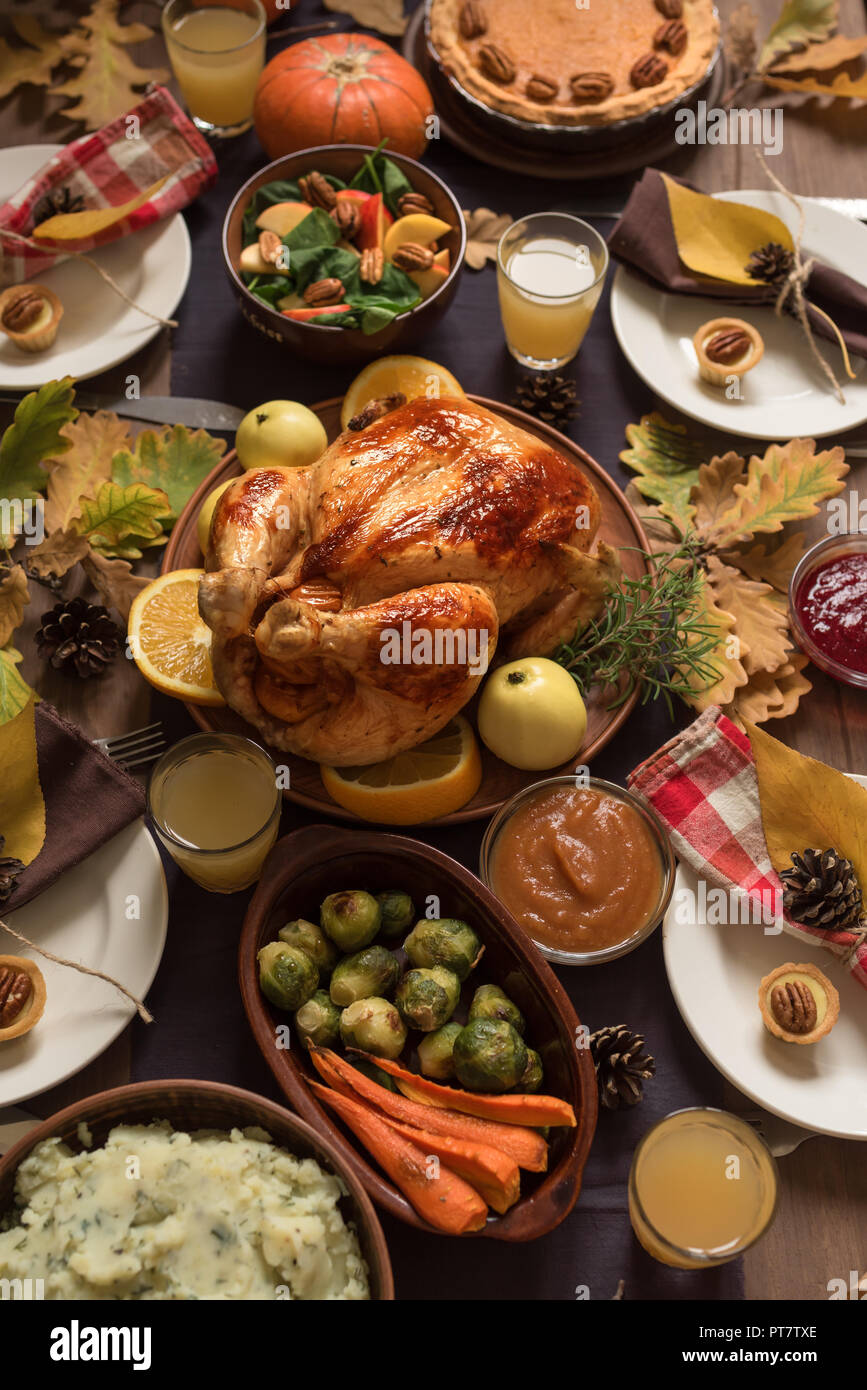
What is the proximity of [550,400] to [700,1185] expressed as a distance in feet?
6.22

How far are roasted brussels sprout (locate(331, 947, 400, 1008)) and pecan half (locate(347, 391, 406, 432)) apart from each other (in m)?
1.14

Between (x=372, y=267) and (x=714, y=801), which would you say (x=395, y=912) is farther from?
(x=372, y=267)

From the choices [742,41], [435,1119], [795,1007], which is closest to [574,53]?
[742,41]

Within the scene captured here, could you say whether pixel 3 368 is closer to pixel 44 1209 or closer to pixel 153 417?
pixel 153 417

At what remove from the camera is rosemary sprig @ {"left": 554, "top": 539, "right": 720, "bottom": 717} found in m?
2.60

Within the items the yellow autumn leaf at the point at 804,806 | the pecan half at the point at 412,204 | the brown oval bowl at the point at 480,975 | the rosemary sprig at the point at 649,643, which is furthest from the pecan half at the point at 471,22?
the brown oval bowl at the point at 480,975

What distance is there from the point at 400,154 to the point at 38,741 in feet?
6.16

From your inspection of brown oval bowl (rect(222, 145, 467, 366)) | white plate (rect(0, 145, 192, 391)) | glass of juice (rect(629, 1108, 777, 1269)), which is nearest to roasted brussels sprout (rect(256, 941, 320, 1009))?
glass of juice (rect(629, 1108, 777, 1269))

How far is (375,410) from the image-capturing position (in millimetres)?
2613

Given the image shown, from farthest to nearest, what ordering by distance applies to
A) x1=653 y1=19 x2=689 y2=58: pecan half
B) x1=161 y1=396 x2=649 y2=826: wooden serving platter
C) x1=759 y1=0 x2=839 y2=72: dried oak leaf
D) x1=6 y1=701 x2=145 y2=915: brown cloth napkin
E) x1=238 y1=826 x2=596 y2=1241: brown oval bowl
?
x1=759 y1=0 x2=839 y2=72: dried oak leaf, x1=653 y1=19 x2=689 y2=58: pecan half, x1=161 y1=396 x2=649 y2=826: wooden serving platter, x1=6 y1=701 x2=145 y2=915: brown cloth napkin, x1=238 y1=826 x2=596 y2=1241: brown oval bowl

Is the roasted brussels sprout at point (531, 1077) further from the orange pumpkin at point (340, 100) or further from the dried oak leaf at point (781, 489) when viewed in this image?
the orange pumpkin at point (340, 100)

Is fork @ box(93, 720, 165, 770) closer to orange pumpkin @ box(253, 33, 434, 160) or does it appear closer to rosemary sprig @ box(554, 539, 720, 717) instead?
rosemary sprig @ box(554, 539, 720, 717)

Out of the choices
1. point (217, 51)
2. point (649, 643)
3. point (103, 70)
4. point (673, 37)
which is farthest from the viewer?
point (103, 70)

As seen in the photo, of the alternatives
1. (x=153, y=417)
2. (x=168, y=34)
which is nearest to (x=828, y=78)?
(x=168, y=34)
